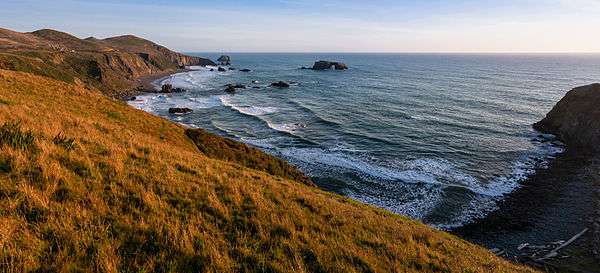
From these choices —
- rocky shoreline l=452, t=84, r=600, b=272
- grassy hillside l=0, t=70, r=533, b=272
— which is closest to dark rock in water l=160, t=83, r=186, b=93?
rocky shoreline l=452, t=84, r=600, b=272

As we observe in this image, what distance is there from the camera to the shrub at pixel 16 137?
10.1 m

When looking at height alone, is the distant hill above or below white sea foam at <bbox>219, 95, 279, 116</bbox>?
above

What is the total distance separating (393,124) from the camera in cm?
5925

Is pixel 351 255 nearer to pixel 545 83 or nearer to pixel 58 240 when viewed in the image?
pixel 58 240

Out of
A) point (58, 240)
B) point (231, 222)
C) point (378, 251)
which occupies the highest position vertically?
point (58, 240)

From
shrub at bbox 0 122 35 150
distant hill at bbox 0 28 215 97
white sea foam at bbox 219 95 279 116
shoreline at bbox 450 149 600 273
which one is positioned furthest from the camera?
distant hill at bbox 0 28 215 97

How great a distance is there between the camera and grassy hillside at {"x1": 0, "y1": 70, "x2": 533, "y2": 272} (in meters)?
6.34

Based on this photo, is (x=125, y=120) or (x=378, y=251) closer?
(x=378, y=251)

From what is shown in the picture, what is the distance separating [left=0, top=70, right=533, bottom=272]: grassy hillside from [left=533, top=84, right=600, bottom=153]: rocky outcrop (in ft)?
173

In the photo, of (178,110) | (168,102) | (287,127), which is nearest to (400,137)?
(287,127)

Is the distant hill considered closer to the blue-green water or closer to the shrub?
the blue-green water

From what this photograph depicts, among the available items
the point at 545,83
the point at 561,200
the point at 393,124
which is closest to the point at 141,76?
the point at 393,124

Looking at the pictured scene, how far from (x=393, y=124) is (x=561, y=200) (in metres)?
28.3

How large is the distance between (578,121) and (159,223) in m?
66.7
